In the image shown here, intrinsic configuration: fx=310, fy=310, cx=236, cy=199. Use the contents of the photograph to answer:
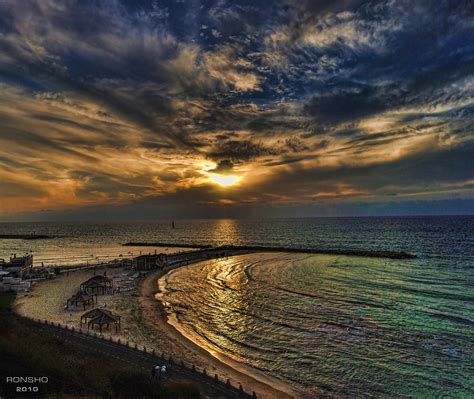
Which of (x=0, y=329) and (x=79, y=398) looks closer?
(x=79, y=398)

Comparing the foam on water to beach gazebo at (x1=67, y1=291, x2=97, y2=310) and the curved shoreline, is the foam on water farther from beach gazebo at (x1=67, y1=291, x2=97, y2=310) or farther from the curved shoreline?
beach gazebo at (x1=67, y1=291, x2=97, y2=310)

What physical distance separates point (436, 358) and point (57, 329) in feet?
107

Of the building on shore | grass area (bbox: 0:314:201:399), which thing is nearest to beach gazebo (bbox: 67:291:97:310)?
grass area (bbox: 0:314:201:399)

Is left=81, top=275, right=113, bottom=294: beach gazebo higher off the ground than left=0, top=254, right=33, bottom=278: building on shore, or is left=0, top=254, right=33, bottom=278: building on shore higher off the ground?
left=0, top=254, right=33, bottom=278: building on shore

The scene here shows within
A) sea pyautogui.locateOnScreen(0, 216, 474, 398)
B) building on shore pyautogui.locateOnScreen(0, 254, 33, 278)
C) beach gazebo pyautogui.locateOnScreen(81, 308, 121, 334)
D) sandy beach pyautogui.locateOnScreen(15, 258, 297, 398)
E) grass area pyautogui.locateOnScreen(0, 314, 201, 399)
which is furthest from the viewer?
building on shore pyautogui.locateOnScreen(0, 254, 33, 278)

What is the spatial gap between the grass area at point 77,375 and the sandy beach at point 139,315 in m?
6.30

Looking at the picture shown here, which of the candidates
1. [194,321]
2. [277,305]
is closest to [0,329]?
[194,321]

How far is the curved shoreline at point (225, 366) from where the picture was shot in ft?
70.2

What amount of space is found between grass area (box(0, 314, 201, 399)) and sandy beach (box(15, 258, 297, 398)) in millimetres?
6301

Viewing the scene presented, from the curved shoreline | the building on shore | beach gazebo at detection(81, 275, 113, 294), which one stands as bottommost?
the curved shoreline

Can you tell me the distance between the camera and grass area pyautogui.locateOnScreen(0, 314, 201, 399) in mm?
16172

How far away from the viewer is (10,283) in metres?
51.1

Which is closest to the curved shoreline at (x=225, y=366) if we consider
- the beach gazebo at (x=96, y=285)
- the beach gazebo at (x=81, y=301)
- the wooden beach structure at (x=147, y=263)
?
the beach gazebo at (x=81, y=301)

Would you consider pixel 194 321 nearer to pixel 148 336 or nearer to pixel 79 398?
pixel 148 336
